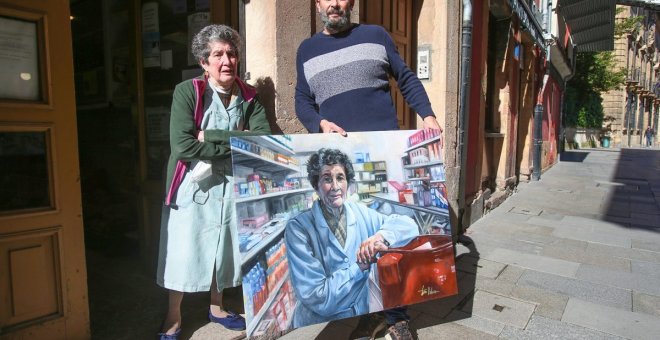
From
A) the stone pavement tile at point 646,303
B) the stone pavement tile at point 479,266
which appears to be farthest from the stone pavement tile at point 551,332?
the stone pavement tile at point 479,266

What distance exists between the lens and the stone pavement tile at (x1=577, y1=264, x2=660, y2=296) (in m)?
3.55

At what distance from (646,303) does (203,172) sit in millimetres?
3428

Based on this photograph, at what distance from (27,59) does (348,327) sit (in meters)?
2.34

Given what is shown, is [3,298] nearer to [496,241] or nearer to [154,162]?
[154,162]

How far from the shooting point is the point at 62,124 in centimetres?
218

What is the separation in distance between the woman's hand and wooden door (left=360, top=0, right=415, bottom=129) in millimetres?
2610

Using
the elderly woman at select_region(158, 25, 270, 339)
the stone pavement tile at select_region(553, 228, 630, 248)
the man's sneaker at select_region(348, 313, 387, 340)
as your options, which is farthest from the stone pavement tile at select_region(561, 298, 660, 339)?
the elderly woman at select_region(158, 25, 270, 339)

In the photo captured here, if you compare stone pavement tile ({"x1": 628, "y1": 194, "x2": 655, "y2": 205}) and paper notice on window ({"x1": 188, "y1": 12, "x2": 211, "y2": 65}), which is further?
stone pavement tile ({"x1": 628, "y1": 194, "x2": 655, "y2": 205})

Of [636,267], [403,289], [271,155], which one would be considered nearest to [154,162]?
[271,155]

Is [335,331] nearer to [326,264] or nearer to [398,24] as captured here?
[326,264]

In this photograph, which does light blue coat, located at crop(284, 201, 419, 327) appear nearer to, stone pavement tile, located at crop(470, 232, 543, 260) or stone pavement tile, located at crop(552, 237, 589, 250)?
stone pavement tile, located at crop(470, 232, 543, 260)

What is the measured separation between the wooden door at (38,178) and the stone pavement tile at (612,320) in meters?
3.14

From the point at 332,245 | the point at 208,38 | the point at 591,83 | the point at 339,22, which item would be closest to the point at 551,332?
the point at 332,245

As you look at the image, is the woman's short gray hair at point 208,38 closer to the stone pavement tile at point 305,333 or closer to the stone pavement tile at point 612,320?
the stone pavement tile at point 305,333
